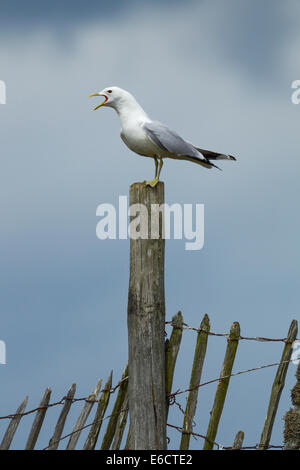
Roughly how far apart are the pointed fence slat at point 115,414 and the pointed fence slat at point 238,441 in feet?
3.56

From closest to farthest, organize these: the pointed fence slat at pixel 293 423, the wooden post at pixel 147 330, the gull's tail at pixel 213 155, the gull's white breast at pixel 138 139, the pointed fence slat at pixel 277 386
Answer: the wooden post at pixel 147 330, the pointed fence slat at pixel 277 386, the gull's white breast at pixel 138 139, the pointed fence slat at pixel 293 423, the gull's tail at pixel 213 155

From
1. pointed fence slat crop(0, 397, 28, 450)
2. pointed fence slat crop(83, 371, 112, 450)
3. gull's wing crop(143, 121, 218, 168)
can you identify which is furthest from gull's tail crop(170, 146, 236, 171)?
pointed fence slat crop(0, 397, 28, 450)

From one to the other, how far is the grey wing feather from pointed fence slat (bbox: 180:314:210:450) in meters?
1.47

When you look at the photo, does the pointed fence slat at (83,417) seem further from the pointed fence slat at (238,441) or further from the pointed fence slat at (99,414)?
the pointed fence slat at (238,441)

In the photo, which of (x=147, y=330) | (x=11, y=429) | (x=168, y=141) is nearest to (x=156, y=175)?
(x=168, y=141)

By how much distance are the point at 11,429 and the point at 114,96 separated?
3.10 m

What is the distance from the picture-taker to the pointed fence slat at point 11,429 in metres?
6.11

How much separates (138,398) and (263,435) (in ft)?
3.71

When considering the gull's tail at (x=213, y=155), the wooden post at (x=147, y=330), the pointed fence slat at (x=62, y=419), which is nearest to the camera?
the wooden post at (x=147, y=330)

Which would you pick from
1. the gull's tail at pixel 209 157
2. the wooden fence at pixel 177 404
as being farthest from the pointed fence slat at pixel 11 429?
the gull's tail at pixel 209 157

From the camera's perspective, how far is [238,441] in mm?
5926

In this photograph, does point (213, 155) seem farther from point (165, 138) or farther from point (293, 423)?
point (293, 423)
